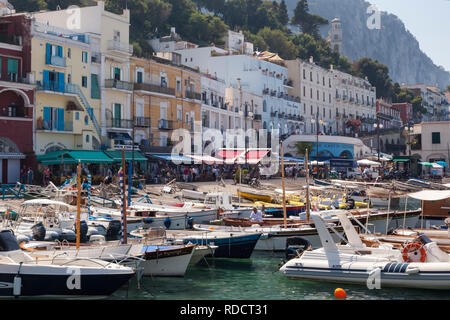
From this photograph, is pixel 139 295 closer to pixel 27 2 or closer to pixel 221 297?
pixel 221 297

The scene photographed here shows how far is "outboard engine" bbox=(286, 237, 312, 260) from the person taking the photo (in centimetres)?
2156

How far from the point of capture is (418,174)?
66.8 m

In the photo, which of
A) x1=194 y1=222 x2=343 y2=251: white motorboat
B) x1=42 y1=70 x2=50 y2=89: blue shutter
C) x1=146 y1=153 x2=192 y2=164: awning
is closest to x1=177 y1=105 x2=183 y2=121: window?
x1=146 y1=153 x2=192 y2=164: awning

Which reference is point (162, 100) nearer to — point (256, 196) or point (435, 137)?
point (256, 196)

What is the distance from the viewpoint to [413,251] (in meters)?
19.2

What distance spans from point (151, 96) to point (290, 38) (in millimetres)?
67615

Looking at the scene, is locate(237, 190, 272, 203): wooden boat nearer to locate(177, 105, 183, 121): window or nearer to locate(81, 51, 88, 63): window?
locate(177, 105, 183, 121): window

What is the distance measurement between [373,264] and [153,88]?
3641cm

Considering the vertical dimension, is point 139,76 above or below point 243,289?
above

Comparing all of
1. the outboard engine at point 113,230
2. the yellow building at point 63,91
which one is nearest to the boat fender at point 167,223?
the outboard engine at point 113,230

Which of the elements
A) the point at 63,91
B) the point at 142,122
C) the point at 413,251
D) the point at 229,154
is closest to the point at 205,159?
the point at 229,154

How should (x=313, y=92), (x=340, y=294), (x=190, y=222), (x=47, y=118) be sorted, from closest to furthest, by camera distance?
(x=340, y=294) < (x=190, y=222) < (x=47, y=118) < (x=313, y=92)

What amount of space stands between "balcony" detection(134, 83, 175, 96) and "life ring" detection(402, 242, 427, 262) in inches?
1399
